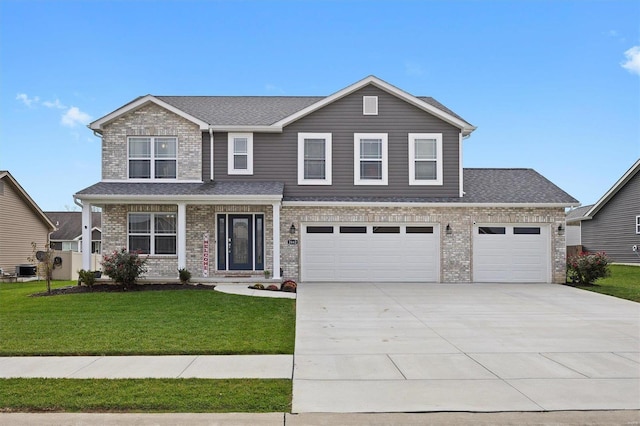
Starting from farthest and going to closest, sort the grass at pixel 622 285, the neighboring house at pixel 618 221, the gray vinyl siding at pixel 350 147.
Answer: the neighboring house at pixel 618 221 < the gray vinyl siding at pixel 350 147 < the grass at pixel 622 285

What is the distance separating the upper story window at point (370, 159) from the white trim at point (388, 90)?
5.08 feet

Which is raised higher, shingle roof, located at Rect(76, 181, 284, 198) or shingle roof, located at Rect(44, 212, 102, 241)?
shingle roof, located at Rect(76, 181, 284, 198)

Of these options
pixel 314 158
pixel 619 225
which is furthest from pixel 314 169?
pixel 619 225

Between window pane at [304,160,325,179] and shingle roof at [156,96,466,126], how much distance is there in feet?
6.67

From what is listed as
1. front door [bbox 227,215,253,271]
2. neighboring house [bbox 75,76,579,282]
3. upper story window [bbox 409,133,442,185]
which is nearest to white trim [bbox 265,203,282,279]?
neighboring house [bbox 75,76,579,282]

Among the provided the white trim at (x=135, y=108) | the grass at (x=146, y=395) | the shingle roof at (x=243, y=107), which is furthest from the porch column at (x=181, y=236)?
the grass at (x=146, y=395)

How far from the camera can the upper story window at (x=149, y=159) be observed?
17297 mm

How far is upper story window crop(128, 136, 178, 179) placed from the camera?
681 inches

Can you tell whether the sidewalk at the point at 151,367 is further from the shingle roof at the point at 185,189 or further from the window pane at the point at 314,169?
the window pane at the point at 314,169

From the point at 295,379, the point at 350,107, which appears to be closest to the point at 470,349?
the point at 295,379

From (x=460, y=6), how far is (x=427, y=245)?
7.85 meters

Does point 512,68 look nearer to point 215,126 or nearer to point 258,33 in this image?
point 258,33

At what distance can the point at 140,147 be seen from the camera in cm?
1734

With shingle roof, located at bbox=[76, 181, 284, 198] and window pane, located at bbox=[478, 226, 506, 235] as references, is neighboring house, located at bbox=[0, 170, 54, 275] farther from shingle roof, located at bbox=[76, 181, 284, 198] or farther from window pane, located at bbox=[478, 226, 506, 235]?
window pane, located at bbox=[478, 226, 506, 235]
